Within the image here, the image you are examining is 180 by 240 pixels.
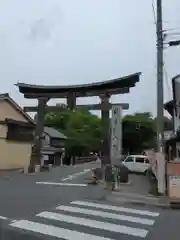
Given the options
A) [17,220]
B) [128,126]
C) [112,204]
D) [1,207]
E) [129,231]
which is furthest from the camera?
[128,126]

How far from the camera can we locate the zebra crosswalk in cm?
852

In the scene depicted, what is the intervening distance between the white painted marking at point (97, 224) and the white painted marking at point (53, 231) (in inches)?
33.7

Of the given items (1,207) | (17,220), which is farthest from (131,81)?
(17,220)

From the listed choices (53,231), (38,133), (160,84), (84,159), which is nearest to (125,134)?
(84,159)

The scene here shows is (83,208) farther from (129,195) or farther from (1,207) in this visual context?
(129,195)

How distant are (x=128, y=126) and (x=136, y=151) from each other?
515 centimetres

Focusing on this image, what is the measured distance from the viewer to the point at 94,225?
9.51 meters

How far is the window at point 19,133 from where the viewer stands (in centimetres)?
3688

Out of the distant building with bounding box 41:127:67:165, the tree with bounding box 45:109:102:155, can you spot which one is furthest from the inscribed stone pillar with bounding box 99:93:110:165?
the tree with bounding box 45:109:102:155

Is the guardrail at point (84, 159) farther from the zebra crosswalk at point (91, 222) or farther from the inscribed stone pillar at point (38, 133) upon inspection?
the zebra crosswalk at point (91, 222)

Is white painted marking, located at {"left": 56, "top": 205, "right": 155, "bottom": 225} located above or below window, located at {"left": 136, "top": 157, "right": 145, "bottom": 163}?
below

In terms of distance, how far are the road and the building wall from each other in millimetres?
21151

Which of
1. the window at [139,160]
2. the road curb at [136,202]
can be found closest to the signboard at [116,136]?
the road curb at [136,202]

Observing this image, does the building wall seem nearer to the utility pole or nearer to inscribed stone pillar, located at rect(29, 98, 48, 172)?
inscribed stone pillar, located at rect(29, 98, 48, 172)
